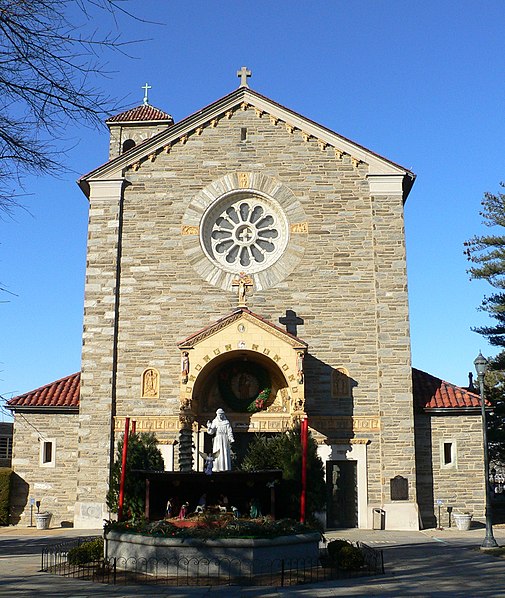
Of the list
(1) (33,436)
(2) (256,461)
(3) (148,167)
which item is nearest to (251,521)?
(2) (256,461)

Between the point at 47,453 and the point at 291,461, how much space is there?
413 inches

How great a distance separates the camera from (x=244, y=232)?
27766 millimetres

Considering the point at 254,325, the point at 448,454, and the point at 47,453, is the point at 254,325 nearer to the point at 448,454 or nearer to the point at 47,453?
the point at 448,454

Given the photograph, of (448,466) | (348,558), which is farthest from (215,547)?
(448,466)

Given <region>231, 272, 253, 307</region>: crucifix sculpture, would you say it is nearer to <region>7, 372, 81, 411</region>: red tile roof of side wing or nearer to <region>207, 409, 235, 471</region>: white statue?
<region>207, 409, 235, 471</region>: white statue

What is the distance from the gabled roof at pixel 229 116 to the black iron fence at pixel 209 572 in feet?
53.2

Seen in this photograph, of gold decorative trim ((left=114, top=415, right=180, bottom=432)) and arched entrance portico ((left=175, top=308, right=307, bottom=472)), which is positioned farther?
gold decorative trim ((left=114, top=415, right=180, bottom=432))

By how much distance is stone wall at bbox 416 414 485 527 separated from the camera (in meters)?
25.8

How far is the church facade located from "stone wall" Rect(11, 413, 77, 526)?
2.4 inches

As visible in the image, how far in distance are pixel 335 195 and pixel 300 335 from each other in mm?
5569

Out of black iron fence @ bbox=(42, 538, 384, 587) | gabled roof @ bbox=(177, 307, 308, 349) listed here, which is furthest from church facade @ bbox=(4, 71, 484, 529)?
black iron fence @ bbox=(42, 538, 384, 587)

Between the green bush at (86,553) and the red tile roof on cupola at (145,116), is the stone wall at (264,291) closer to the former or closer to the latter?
the green bush at (86,553)

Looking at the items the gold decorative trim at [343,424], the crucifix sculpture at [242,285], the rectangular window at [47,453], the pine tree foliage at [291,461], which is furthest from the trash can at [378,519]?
the rectangular window at [47,453]

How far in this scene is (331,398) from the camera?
84.1 feet
